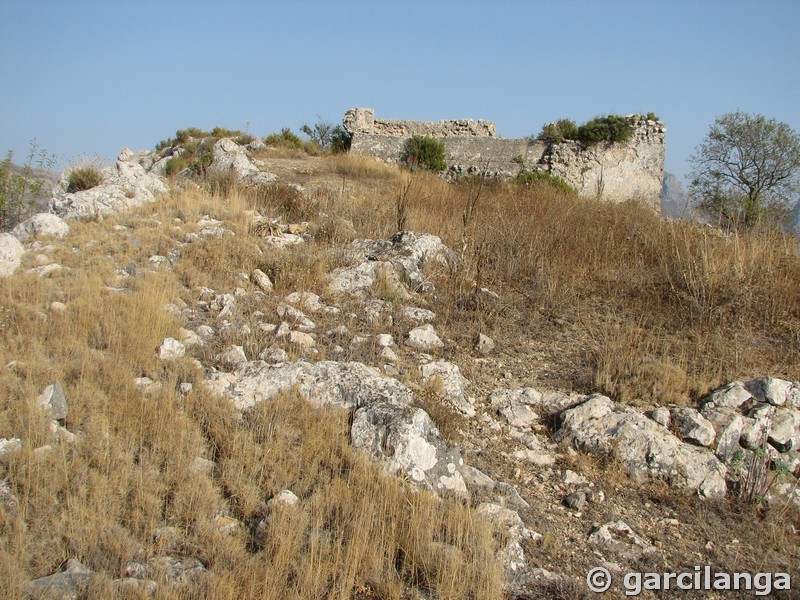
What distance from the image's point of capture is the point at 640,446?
381 centimetres

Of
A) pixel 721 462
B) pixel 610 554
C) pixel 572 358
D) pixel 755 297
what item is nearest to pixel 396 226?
pixel 572 358

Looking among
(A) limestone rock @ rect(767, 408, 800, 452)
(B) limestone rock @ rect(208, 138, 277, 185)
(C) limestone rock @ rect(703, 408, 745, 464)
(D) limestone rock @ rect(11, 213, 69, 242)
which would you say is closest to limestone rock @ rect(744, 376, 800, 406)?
(A) limestone rock @ rect(767, 408, 800, 452)

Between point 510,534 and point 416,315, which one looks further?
point 416,315

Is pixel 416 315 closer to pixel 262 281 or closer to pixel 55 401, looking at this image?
pixel 262 281

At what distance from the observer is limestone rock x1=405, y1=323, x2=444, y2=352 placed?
4.95 metres

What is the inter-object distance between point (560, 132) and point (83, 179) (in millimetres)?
12626

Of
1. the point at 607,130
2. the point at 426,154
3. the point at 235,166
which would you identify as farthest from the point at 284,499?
the point at 607,130

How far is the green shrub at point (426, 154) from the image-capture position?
15.9 meters

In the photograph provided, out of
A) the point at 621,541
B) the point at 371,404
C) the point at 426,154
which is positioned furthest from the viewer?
the point at 426,154

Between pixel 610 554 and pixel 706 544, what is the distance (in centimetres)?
61

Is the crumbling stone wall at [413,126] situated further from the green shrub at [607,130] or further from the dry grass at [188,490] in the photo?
the dry grass at [188,490]

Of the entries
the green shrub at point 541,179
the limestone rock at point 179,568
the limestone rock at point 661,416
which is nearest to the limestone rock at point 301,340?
the limestone rock at point 179,568

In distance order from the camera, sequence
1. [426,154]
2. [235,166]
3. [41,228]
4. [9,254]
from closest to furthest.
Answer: [9,254]
[41,228]
[235,166]
[426,154]

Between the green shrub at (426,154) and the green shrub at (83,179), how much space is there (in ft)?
28.4
